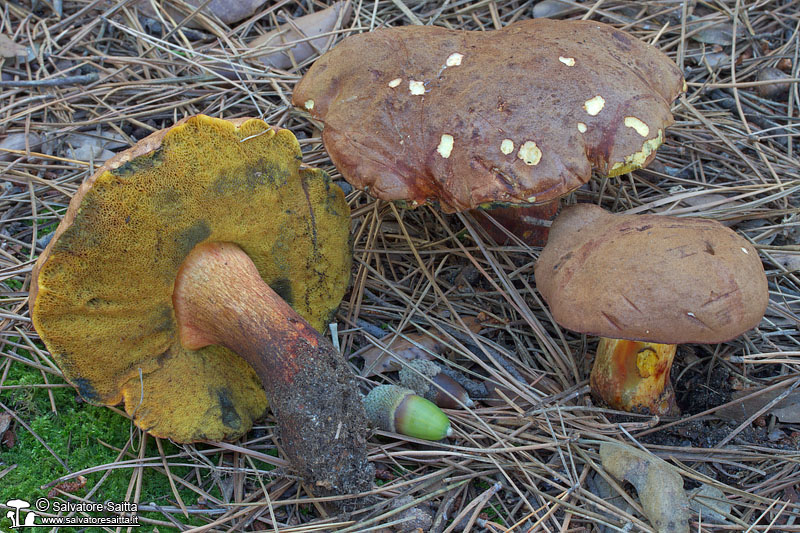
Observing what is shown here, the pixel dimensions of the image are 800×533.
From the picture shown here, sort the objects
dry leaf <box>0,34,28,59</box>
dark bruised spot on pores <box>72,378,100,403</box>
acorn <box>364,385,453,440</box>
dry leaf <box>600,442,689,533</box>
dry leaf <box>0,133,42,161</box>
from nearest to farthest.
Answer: dry leaf <box>600,442,689,533</box>, dark bruised spot on pores <box>72,378,100,403</box>, acorn <box>364,385,453,440</box>, dry leaf <box>0,133,42,161</box>, dry leaf <box>0,34,28,59</box>

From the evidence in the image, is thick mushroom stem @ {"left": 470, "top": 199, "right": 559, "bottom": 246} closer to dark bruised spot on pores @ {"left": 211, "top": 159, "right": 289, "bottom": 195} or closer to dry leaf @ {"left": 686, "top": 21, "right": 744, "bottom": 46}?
dark bruised spot on pores @ {"left": 211, "top": 159, "right": 289, "bottom": 195}

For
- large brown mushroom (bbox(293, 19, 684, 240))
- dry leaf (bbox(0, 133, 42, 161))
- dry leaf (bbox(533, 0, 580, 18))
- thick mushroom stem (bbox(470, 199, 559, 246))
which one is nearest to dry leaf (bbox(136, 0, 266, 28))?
dry leaf (bbox(0, 133, 42, 161))

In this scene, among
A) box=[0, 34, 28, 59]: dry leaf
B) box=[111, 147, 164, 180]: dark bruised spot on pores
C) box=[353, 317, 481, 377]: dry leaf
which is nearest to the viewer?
box=[111, 147, 164, 180]: dark bruised spot on pores

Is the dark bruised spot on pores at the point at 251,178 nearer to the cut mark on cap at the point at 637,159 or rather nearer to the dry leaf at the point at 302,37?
the cut mark on cap at the point at 637,159

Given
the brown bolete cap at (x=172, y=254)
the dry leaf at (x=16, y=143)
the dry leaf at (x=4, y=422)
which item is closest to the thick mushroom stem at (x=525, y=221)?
the brown bolete cap at (x=172, y=254)

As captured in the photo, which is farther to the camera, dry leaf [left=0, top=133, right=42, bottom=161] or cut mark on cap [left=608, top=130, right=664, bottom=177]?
dry leaf [left=0, top=133, right=42, bottom=161]

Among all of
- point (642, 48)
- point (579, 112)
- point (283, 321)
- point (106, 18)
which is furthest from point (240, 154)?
point (106, 18)
